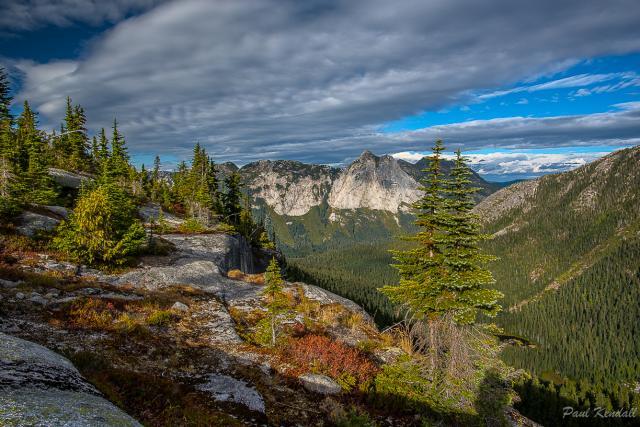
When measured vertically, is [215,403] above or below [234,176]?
below

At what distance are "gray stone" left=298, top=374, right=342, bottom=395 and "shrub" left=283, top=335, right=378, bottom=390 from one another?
1.44ft

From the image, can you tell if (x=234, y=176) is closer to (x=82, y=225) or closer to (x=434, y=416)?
(x=82, y=225)

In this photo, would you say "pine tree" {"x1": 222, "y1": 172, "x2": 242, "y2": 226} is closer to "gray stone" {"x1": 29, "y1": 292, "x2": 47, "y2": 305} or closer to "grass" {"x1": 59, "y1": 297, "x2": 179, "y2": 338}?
"grass" {"x1": 59, "y1": 297, "x2": 179, "y2": 338}

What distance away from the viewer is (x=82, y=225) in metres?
26.3

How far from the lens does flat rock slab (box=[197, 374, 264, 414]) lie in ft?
40.3

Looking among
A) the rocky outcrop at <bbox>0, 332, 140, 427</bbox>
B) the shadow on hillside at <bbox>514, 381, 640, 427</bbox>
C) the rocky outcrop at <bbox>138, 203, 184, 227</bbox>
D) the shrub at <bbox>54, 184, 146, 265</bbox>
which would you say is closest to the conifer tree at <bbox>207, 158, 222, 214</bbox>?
the rocky outcrop at <bbox>138, 203, 184, 227</bbox>

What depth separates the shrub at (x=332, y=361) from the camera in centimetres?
1566

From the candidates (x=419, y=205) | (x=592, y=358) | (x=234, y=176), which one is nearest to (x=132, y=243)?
(x=419, y=205)

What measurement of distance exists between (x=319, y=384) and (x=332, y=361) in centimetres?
218

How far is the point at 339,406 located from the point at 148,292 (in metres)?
16.4

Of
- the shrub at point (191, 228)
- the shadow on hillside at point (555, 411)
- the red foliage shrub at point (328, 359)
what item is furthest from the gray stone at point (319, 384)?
the shadow on hillside at point (555, 411)

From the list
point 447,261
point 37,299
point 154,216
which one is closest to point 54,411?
point 37,299

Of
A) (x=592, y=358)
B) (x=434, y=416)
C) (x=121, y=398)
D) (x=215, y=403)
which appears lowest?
(x=592, y=358)

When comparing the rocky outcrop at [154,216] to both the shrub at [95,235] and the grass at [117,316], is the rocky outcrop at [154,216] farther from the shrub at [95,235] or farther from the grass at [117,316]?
the grass at [117,316]
